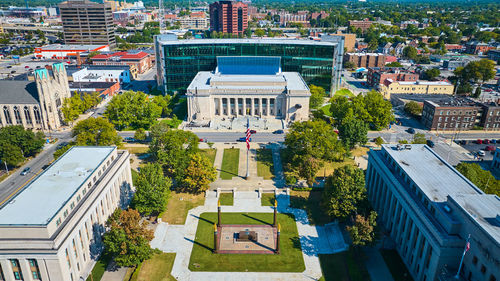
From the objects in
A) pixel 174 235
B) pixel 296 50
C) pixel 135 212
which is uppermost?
pixel 296 50

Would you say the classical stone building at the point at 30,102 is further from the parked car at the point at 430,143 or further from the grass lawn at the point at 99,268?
the parked car at the point at 430,143

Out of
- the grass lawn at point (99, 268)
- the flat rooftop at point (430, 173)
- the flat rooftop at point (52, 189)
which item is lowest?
the grass lawn at point (99, 268)

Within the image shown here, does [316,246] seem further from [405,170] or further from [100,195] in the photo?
[100,195]

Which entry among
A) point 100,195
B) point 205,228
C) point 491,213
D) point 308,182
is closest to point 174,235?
point 205,228

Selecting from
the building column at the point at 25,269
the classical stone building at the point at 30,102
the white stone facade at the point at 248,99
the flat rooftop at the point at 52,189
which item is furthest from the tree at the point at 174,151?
the classical stone building at the point at 30,102

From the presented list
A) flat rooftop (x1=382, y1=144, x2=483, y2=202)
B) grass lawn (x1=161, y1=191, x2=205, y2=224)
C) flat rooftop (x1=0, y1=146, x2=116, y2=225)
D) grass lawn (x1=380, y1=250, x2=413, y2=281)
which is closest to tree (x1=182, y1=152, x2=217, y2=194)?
grass lawn (x1=161, y1=191, x2=205, y2=224)

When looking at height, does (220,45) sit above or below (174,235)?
above

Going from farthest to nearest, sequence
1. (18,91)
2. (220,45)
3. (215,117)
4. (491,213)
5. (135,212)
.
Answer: (220,45)
(215,117)
(18,91)
(135,212)
(491,213)
